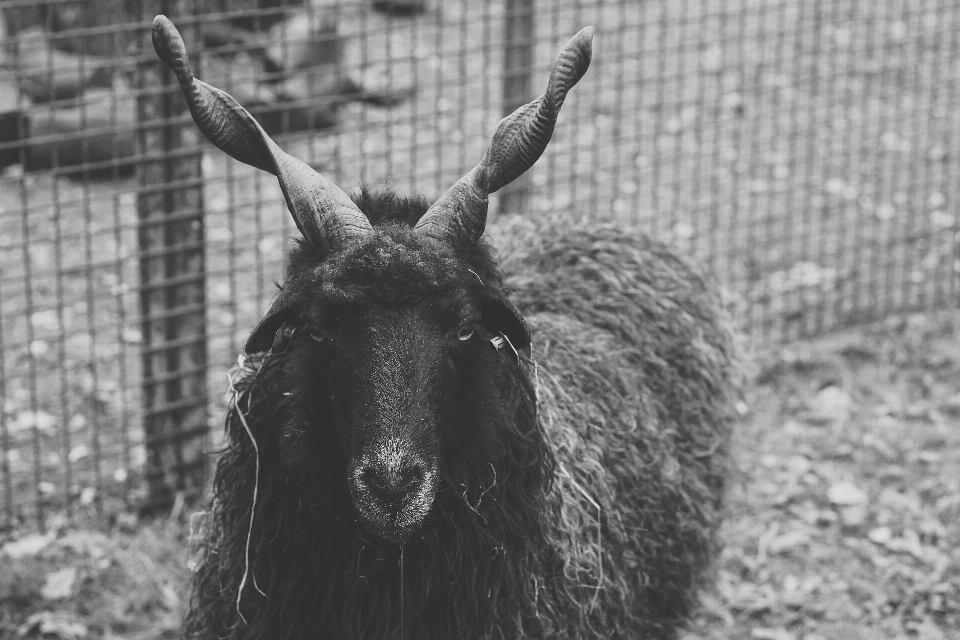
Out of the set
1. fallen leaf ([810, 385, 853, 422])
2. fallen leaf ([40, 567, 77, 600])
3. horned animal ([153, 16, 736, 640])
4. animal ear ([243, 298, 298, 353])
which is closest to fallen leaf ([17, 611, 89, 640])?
fallen leaf ([40, 567, 77, 600])

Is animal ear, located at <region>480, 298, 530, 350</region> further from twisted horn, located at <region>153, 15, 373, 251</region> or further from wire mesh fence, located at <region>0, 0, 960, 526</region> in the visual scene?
wire mesh fence, located at <region>0, 0, 960, 526</region>

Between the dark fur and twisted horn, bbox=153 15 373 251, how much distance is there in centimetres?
10

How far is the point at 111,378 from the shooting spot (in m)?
6.98

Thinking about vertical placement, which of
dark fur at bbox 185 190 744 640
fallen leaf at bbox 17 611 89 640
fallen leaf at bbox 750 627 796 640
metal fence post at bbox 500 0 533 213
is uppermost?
metal fence post at bbox 500 0 533 213

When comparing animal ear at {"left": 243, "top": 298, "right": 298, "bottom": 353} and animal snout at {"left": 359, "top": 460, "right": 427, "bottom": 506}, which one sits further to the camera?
animal ear at {"left": 243, "top": 298, "right": 298, "bottom": 353}

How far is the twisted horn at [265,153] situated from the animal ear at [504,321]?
393 millimetres

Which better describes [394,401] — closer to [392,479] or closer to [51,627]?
[392,479]

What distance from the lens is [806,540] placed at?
593 centimetres

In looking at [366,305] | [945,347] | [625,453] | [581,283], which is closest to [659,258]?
[581,283]

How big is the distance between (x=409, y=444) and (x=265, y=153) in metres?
0.94

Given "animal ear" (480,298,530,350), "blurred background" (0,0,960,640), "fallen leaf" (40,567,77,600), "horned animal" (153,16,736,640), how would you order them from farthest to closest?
"blurred background" (0,0,960,640), "fallen leaf" (40,567,77,600), "animal ear" (480,298,530,350), "horned animal" (153,16,736,640)

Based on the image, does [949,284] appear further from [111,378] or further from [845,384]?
[111,378]

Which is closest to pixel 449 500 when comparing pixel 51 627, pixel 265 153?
pixel 265 153

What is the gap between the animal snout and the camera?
304cm
